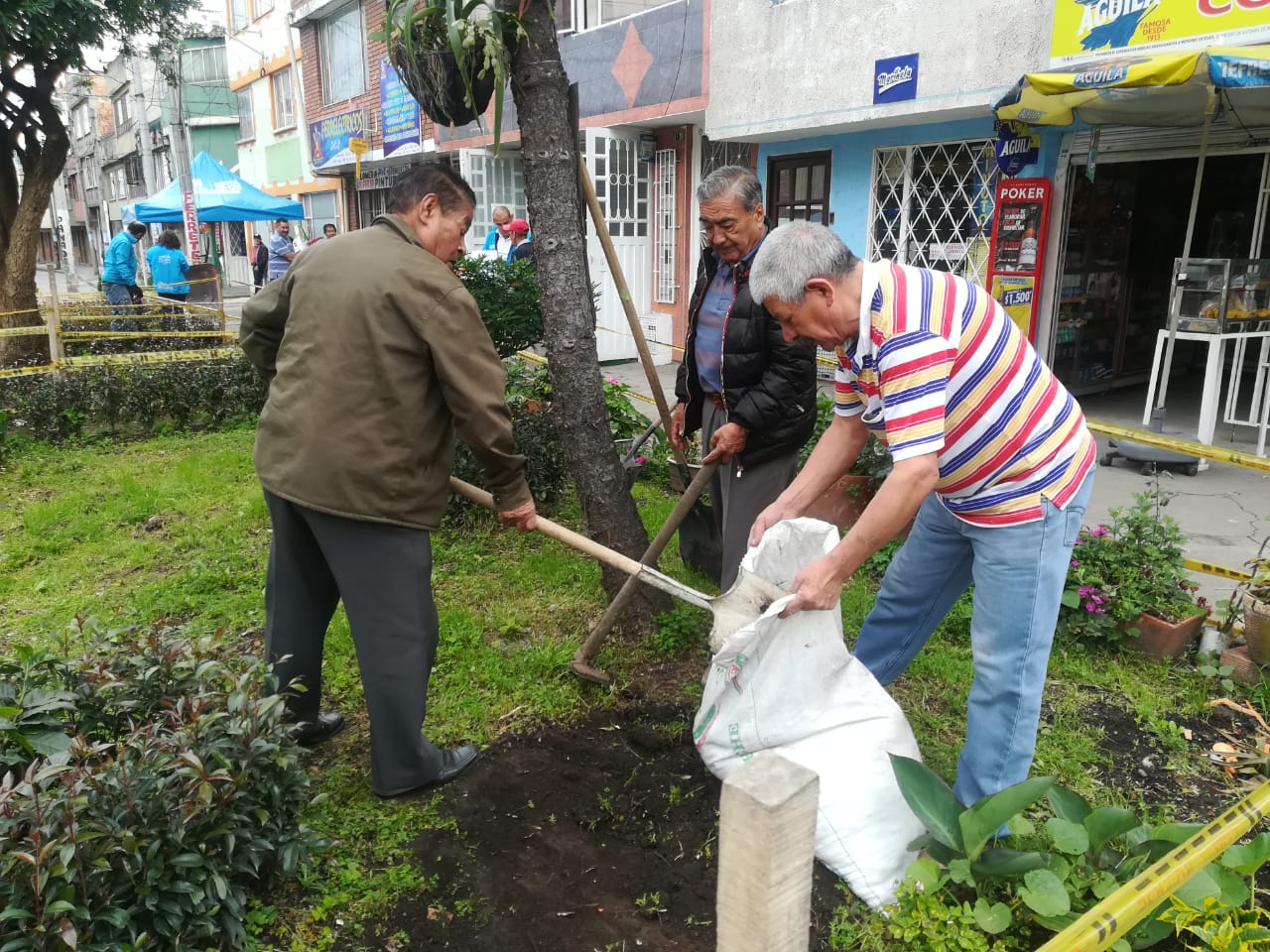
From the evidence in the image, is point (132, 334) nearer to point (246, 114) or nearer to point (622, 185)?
point (622, 185)

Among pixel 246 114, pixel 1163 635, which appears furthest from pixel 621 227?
pixel 246 114

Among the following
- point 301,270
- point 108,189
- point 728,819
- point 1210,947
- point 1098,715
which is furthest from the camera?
point 108,189

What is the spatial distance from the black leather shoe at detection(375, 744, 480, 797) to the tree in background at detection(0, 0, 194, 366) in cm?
982

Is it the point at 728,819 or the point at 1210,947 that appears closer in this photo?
the point at 728,819

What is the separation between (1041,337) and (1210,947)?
21.7ft

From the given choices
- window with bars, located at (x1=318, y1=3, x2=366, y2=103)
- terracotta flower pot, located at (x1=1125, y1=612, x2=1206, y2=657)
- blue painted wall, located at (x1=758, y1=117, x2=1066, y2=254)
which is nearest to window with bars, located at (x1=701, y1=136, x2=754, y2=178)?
blue painted wall, located at (x1=758, y1=117, x2=1066, y2=254)

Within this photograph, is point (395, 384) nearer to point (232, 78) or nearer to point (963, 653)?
point (963, 653)

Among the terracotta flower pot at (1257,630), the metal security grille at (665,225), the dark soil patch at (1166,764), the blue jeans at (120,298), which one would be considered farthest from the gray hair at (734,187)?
the blue jeans at (120,298)

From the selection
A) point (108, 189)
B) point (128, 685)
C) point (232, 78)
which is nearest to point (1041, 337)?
point (128, 685)

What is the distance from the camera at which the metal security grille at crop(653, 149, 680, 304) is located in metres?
11.1

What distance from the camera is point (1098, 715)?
3213 mm

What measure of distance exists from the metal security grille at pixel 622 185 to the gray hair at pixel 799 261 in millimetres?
9041

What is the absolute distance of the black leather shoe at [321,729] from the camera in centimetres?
304

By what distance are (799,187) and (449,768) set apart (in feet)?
27.4
